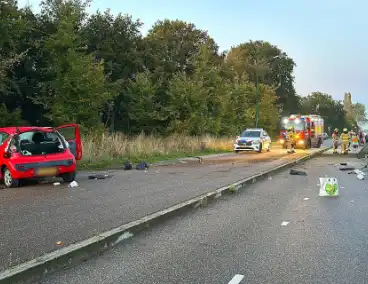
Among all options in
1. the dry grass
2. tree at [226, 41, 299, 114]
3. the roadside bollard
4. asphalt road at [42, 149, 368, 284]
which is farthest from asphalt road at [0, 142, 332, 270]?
tree at [226, 41, 299, 114]

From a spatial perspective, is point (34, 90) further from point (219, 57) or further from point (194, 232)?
point (219, 57)

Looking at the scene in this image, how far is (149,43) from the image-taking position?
153 ft

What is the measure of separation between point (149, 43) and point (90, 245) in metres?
43.0

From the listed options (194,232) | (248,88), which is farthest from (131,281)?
(248,88)

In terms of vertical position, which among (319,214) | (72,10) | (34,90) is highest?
Answer: (72,10)

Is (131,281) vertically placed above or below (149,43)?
below

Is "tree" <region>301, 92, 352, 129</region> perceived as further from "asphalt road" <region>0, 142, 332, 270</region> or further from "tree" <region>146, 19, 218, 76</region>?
"asphalt road" <region>0, 142, 332, 270</region>

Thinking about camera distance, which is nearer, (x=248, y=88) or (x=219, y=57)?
(x=248, y=88)

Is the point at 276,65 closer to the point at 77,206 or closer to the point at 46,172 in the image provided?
the point at 46,172

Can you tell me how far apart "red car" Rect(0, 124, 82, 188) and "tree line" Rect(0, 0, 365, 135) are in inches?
242

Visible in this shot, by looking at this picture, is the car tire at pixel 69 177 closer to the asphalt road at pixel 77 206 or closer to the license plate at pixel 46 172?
the asphalt road at pixel 77 206

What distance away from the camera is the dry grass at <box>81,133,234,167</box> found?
1798 centimetres

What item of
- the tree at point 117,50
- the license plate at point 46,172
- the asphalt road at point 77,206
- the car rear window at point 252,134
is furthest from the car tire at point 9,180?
the tree at point 117,50

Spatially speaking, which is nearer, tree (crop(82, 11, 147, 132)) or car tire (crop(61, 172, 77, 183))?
car tire (crop(61, 172, 77, 183))
